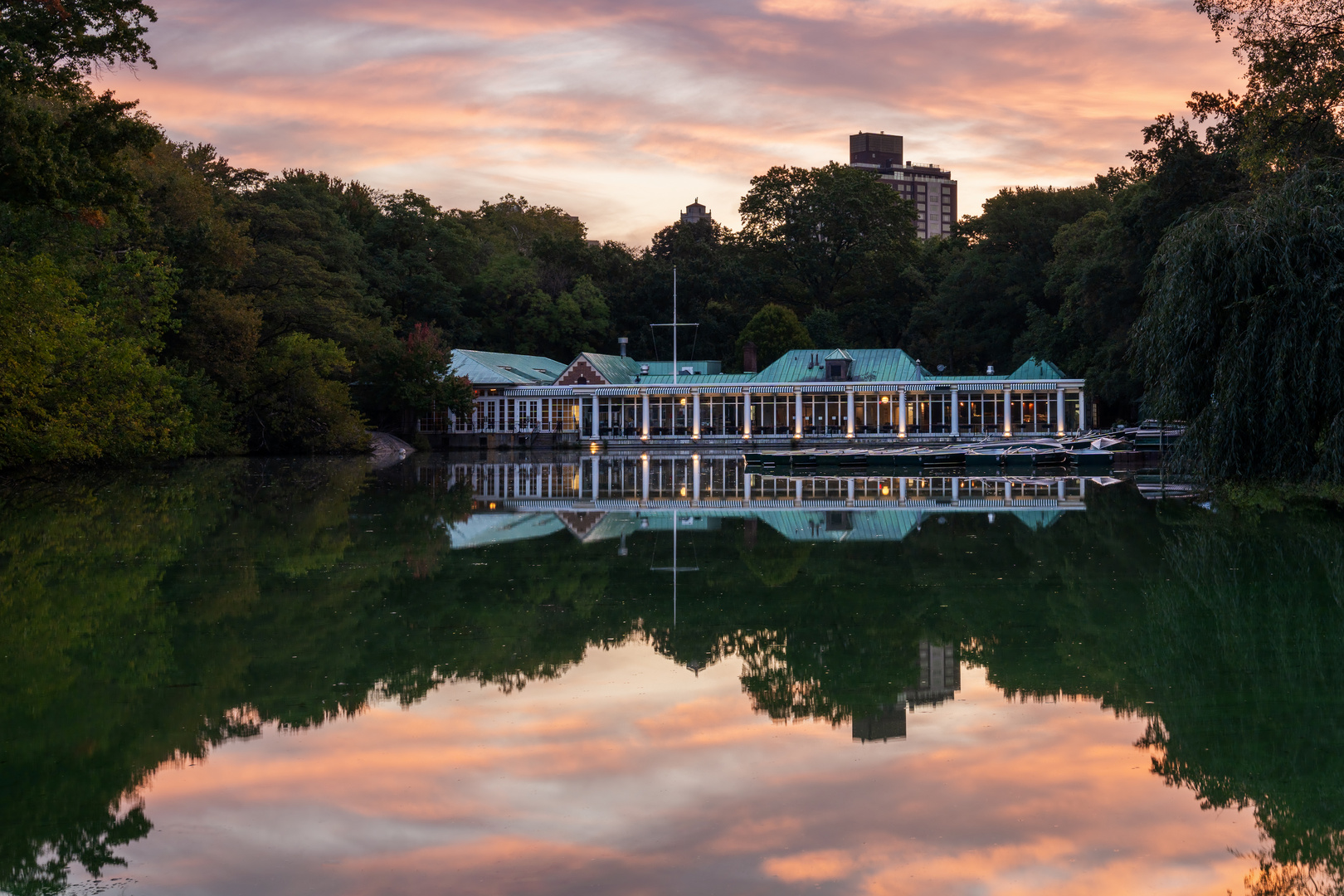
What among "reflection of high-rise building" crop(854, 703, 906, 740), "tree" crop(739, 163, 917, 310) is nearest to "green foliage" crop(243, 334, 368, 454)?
"tree" crop(739, 163, 917, 310)

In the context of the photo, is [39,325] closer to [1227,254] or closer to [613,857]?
[1227,254]

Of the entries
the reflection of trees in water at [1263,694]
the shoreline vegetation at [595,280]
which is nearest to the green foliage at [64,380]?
the shoreline vegetation at [595,280]

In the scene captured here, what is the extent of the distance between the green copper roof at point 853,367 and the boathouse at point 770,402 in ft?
0.17

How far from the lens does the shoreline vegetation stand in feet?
59.1

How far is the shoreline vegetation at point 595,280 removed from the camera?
59.1ft

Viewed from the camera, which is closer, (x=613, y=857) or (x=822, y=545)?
(x=613, y=857)

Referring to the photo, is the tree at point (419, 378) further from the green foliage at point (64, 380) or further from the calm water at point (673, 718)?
the calm water at point (673, 718)

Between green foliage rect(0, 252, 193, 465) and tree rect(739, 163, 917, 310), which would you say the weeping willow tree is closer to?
green foliage rect(0, 252, 193, 465)

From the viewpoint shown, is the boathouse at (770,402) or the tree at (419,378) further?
the boathouse at (770,402)

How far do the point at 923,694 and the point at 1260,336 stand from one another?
12179 millimetres

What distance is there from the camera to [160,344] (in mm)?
35781

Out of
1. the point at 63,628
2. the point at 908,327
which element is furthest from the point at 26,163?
the point at 908,327

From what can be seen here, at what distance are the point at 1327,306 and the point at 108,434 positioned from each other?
25353 millimetres

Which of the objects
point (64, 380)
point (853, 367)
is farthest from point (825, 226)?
point (64, 380)
